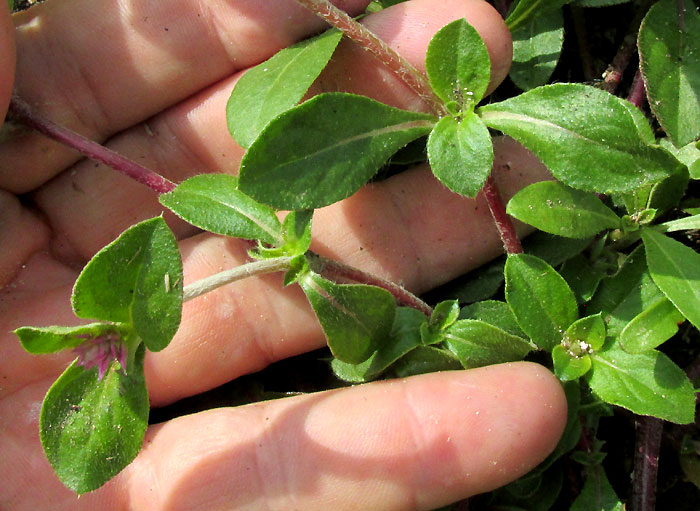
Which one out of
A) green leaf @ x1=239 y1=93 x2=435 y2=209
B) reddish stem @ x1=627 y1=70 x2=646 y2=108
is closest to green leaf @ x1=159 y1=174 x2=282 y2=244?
green leaf @ x1=239 y1=93 x2=435 y2=209

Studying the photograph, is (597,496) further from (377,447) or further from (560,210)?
(560,210)

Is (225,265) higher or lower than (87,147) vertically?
lower

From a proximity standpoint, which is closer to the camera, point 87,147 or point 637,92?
point 87,147

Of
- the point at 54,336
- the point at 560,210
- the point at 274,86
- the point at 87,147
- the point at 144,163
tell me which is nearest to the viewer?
the point at 54,336

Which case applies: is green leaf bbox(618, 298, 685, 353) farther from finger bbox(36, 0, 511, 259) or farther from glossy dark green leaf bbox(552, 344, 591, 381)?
finger bbox(36, 0, 511, 259)

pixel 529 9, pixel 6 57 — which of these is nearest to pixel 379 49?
pixel 529 9

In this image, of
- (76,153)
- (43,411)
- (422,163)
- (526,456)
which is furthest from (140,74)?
(526,456)

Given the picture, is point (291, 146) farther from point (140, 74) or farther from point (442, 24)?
point (140, 74)
